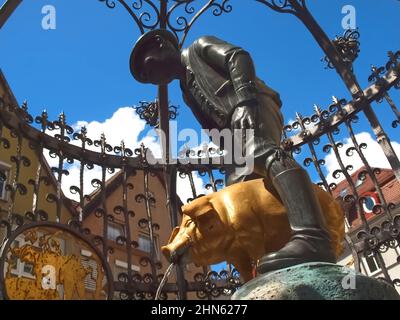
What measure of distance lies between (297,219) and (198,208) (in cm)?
53

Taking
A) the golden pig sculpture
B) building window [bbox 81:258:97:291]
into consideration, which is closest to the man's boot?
the golden pig sculpture

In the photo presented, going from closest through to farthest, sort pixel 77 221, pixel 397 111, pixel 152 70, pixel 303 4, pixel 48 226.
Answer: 1. pixel 152 70
2. pixel 48 226
3. pixel 77 221
4. pixel 397 111
5. pixel 303 4

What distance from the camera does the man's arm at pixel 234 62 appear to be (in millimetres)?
2525

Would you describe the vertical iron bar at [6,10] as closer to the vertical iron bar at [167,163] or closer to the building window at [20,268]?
the vertical iron bar at [167,163]

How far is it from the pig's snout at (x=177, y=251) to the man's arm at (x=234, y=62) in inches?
29.7

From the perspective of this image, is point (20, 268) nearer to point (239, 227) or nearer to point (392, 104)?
point (239, 227)

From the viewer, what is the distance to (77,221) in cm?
400

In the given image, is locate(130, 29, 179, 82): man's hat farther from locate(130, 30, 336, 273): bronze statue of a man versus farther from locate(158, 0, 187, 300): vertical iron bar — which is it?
locate(158, 0, 187, 300): vertical iron bar

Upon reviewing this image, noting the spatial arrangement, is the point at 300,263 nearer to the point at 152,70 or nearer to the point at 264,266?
the point at 264,266

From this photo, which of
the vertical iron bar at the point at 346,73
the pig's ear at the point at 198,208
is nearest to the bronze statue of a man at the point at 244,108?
the pig's ear at the point at 198,208

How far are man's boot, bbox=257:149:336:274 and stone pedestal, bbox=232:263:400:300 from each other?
8 cm

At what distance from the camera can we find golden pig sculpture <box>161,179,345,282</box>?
7.36 ft
